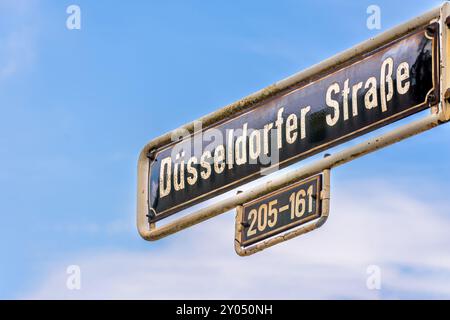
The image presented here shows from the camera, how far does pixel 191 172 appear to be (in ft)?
27.0

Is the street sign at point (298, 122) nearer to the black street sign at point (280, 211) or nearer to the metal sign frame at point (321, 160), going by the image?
the metal sign frame at point (321, 160)

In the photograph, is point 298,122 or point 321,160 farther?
point 298,122

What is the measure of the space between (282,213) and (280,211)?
0.03 metres

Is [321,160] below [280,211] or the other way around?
the other way around

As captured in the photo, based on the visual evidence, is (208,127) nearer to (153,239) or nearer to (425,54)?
(153,239)

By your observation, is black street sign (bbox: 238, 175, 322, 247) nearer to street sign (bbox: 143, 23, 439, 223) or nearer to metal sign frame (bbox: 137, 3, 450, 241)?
metal sign frame (bbox: 137, 3, 450, 241)

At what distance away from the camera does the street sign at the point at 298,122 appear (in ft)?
22.2

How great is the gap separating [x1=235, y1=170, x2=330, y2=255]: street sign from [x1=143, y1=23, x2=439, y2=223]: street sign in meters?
0.23

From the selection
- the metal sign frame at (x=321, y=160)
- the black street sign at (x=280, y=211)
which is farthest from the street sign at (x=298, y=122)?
the black street sign at (x=280, y=211)

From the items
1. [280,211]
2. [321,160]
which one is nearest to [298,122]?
[321,160]

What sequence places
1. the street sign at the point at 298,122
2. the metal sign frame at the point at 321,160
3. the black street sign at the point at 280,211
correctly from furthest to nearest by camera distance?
the black street sign at the point at 280,211 → the street sign at the point at 298,122 → the metal sign frame at the point at 321,160

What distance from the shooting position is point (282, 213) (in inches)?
287

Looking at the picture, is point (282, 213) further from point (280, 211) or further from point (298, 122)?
point (298, 122)
